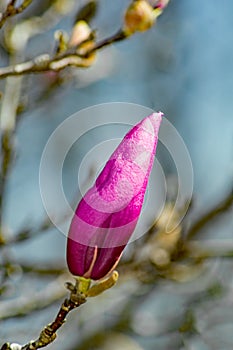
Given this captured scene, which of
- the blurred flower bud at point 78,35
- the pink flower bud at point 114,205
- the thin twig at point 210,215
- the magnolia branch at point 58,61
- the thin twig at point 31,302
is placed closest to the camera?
the pink flower bud at point 114,205

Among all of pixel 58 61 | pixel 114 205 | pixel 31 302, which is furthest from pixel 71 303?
pixel 31 302

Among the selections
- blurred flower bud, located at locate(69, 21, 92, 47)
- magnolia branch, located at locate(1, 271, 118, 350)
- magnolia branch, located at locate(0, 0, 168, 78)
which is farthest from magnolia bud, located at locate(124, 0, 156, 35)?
magnolia branch, located at locate(1, 271, 118, 350)

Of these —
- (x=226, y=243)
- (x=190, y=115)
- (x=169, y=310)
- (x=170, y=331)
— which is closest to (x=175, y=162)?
(x=226, y=243)

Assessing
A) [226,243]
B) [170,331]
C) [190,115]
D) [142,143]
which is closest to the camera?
[142,143]

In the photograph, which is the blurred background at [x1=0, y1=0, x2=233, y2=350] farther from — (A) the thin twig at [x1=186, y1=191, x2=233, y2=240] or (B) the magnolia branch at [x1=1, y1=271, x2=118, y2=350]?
(B) the magnolia branch at [x1=1, y1=271, x2=118, y2=350]

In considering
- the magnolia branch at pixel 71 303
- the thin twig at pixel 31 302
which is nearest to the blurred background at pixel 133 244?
the thin twig at pixel 31 302

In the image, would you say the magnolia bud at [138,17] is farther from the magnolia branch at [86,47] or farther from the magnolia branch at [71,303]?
the magnolia branch at [71,303]

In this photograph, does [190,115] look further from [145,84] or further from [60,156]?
[60,156]
